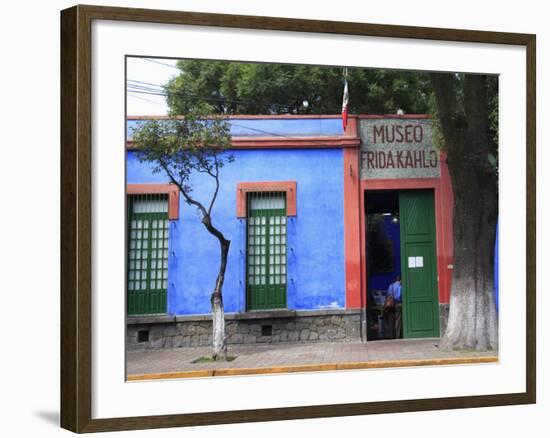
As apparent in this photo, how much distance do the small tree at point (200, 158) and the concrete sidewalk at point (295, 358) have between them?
0.21 meters

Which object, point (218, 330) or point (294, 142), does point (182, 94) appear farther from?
point (218, 330)

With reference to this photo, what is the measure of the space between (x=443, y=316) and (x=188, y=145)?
3.23m

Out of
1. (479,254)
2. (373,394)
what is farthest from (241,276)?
(479,254)

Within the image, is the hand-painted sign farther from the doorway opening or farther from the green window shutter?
the green window shutter

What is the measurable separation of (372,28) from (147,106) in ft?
7.41

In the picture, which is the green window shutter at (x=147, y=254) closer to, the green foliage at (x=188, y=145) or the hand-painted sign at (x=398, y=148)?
the green foliage at (x=188, y=145)

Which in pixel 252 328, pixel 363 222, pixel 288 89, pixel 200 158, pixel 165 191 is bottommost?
pixel 252 328

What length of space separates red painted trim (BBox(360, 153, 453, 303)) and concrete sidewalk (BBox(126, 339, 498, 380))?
740 mm

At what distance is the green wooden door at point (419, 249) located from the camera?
1062 centimetres

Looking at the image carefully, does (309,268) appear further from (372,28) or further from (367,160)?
(372,28)

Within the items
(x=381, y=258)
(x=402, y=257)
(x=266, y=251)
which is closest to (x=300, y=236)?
(x=266, y=251)

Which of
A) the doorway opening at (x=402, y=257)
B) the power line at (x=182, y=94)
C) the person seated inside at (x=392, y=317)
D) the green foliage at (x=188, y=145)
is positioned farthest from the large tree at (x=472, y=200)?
the green foliage at (x=188, y=145)

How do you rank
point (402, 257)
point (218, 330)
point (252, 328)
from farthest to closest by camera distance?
point (402, 257), point (252, 328), point (218, 330)

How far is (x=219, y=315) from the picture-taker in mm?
9578
